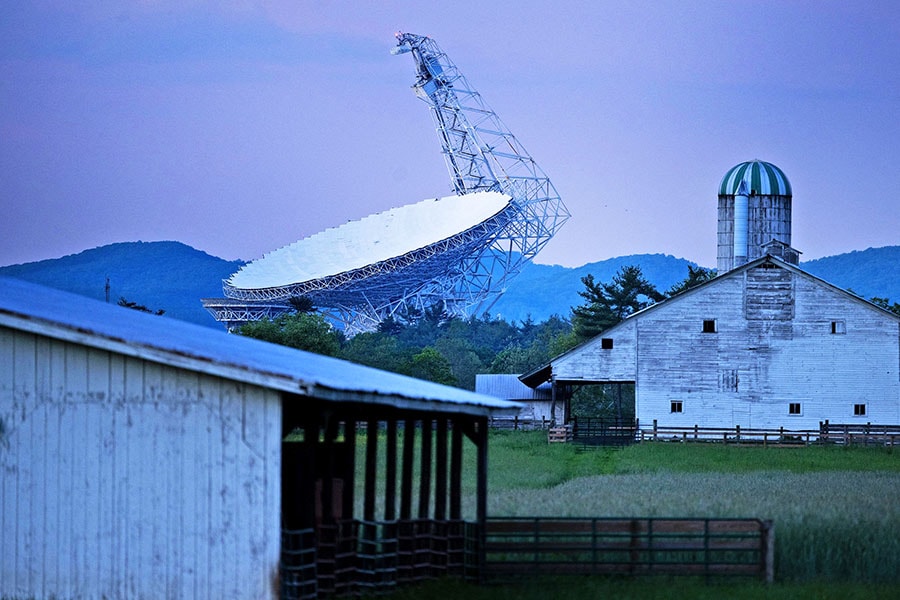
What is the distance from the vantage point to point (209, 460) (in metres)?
15.8

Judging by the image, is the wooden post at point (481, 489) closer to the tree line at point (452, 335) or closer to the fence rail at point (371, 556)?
the fence rail at point (371, 556)

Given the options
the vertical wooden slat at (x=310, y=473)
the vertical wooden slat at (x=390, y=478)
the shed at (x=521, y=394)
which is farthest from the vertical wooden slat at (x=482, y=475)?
the shed at (x=521, y=394)

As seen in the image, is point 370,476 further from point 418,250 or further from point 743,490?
point 418,250

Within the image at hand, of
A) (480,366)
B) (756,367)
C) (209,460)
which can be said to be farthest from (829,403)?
(480,366)

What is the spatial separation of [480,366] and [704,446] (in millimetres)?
71610

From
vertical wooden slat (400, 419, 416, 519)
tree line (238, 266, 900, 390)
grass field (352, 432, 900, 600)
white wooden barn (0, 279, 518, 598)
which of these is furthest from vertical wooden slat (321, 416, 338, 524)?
tree line (238, 266, 900, 390)

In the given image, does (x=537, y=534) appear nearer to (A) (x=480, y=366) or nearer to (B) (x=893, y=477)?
(B) (x=893, y=477)

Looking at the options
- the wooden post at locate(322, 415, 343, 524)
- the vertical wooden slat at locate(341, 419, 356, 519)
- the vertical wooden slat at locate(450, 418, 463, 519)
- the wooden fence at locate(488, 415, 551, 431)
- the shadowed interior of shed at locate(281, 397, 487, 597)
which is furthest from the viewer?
the wooden fence at locate(488, 415, 551, 431)

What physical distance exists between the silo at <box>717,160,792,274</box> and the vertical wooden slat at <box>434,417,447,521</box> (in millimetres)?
63577

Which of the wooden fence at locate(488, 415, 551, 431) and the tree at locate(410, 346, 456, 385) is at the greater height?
the tree at locate(410, 346, 456, 385)

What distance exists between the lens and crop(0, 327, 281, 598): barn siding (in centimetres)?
1561

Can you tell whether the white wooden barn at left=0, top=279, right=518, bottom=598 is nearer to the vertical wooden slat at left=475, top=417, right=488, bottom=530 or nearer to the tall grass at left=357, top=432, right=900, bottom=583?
the vertical wooden slat at left=475, top=417, right=488, bottom=530

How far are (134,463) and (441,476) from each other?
5.01m

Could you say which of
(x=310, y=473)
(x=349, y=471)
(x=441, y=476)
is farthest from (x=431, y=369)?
(x=310, y=473)
